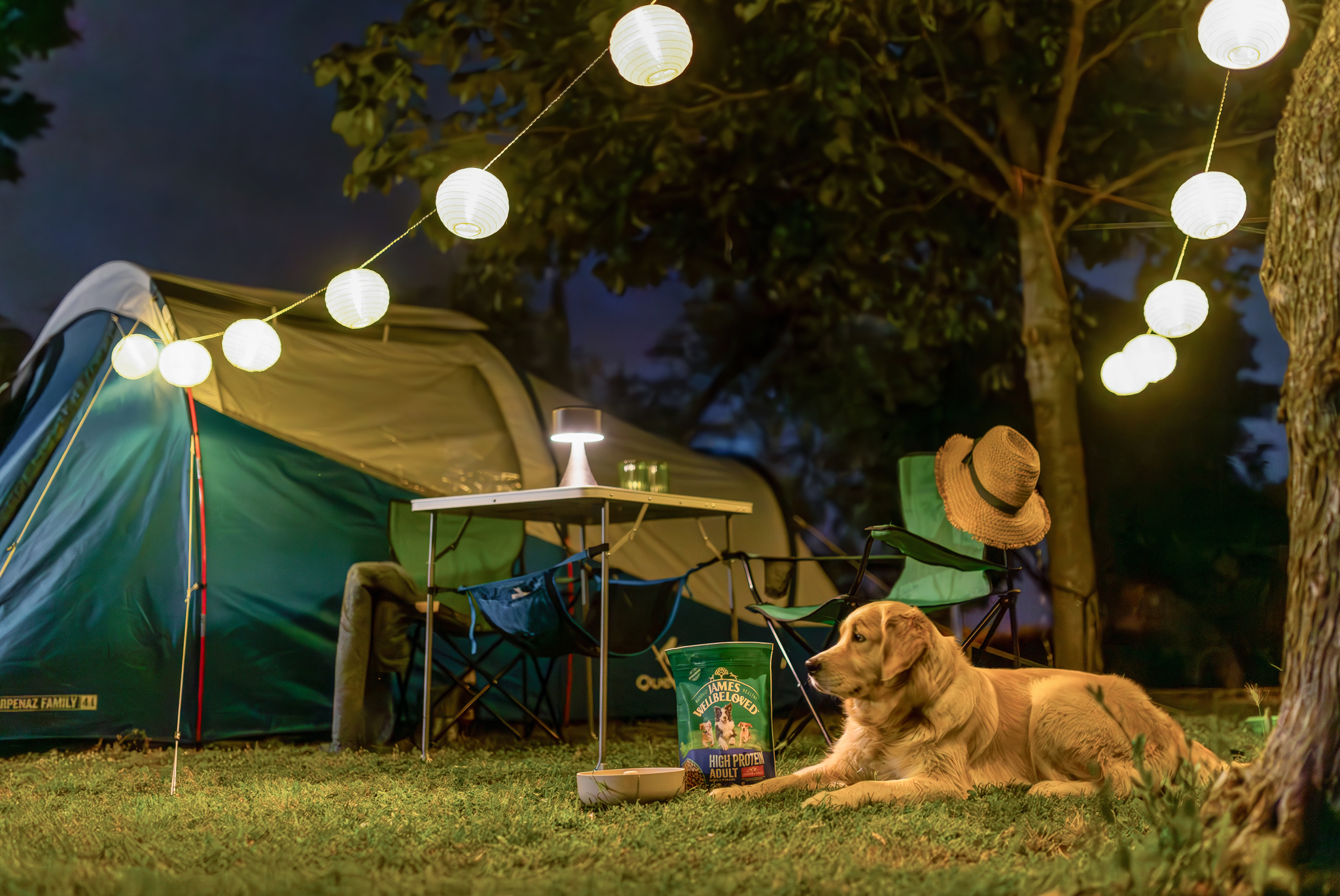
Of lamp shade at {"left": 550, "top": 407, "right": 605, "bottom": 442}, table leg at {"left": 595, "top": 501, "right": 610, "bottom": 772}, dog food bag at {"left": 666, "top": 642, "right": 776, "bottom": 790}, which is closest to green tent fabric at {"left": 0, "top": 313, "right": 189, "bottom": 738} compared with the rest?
lamp shade at {"left": 550, "top": 407, "right": 605, "bottom": 442}

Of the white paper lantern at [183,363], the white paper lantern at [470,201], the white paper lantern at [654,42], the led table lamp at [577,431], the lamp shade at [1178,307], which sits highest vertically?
the white paper lantern at [654,42]

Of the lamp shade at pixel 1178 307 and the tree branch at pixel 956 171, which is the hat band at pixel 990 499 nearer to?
the lamp shade at pixel 1178 307

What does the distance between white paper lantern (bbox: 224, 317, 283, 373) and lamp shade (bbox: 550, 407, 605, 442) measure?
1.00 meters

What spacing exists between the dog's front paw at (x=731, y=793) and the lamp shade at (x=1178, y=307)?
265 cm

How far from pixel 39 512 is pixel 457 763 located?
199 cm

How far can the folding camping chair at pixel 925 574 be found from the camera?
299cm

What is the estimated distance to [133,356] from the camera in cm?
359

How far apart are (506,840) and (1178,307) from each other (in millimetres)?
3247

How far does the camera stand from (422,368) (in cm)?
478

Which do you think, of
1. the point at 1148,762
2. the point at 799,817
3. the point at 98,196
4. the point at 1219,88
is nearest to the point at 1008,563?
the point at 1148,762

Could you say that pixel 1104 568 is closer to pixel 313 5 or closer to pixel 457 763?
pixel 457 763

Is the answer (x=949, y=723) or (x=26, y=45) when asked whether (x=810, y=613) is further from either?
(x=26, y=45)

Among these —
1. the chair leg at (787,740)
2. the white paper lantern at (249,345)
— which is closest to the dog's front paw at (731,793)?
the chair leg at (787,740)

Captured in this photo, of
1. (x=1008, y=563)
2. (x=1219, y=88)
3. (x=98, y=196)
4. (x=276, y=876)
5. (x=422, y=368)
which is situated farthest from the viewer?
(x=98, y=196)
